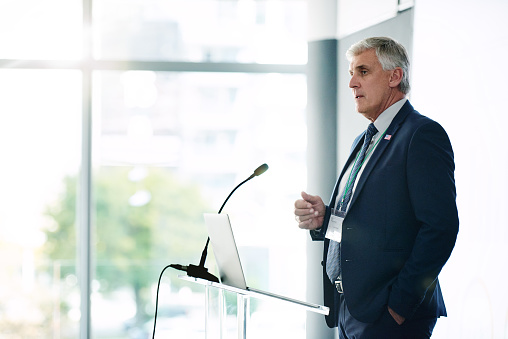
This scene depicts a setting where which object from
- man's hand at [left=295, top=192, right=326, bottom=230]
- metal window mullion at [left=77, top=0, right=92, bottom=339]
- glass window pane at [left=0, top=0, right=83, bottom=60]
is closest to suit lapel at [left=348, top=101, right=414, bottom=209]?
man's hand at [left=295, top=192, right=326, bottom=230]

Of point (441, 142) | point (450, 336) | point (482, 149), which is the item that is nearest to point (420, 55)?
point (482, 149)

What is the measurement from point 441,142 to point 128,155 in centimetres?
294

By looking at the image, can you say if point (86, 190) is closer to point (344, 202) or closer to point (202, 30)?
point (202, 30)

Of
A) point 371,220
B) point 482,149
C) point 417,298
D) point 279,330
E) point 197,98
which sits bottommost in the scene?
point 279,330

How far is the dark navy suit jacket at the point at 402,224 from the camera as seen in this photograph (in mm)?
1946

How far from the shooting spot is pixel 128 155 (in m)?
4.49

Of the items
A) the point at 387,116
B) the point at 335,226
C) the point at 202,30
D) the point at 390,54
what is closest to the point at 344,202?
the point at 335,226

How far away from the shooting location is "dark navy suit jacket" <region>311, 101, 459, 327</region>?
76.6 inches

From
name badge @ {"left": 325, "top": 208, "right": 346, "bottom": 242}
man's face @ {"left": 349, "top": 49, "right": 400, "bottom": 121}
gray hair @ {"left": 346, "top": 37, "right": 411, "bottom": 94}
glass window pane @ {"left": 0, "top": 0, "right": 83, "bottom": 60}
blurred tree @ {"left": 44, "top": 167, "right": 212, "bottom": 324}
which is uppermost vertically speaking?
glass window pane @ {"left": 0, "top": 0, "right": 83, "bottom": 60}

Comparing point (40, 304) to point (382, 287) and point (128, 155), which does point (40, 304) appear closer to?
point (128, 155)

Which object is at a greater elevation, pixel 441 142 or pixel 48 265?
pixel 441 142

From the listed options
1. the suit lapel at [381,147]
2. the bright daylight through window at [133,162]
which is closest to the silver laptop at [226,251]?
the suit lapel at [381,147]

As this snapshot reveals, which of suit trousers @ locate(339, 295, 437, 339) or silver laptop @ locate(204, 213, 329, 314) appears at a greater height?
silver laptop @ locate(204, 213, 329, 314)

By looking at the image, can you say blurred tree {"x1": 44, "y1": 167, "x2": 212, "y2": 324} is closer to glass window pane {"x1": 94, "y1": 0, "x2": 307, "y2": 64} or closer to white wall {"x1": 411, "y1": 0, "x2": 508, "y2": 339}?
glass window pane {"x1": 94, "y1": 0, "x2": 307, "y2": 64}
